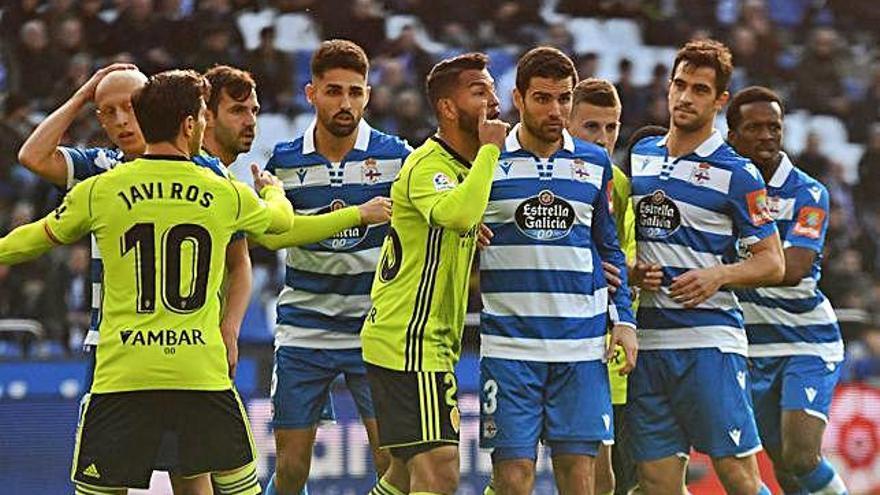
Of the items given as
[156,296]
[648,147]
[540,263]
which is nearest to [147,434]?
[156,296]

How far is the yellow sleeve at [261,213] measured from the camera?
644cm

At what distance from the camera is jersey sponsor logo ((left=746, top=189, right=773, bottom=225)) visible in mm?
7727

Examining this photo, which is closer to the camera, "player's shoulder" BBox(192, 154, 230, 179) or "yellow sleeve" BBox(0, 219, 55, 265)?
"yellow sleeve" BBox(0, 219, 55, 265)

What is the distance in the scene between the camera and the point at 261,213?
652 centimetres

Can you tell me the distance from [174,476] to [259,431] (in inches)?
153

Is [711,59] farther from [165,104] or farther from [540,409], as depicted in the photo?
[165,104]

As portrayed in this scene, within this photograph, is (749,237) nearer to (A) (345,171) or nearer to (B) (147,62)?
(A) (345,171)

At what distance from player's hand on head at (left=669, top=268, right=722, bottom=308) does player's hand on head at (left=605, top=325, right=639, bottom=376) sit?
0.32m

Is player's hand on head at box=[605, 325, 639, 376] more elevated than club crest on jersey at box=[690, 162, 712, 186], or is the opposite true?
club crest on jersey at box=[690, 162, 712, 186]

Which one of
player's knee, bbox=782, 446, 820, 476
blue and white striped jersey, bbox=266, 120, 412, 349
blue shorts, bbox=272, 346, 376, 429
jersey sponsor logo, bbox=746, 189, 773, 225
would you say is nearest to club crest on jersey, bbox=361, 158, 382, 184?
blue and white striped jersey, bbox=266, 120, 412, 349

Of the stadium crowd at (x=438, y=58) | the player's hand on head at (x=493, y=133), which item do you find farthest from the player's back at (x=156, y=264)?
the stadium crowd at (x=438, y=58)

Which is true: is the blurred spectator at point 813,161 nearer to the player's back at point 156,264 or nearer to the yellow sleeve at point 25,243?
the player's back at point 156,264

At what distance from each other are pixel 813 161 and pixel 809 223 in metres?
7.08

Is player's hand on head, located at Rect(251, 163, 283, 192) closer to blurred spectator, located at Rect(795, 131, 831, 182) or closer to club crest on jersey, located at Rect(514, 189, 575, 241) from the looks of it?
club crest on jersey, located at Rect(514, 189, 575, 241)
